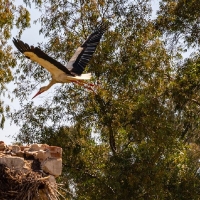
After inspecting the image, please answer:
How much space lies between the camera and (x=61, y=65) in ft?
33.1

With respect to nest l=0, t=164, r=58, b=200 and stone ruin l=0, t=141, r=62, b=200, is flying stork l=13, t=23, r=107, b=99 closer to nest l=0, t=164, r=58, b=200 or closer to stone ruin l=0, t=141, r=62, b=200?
stone ruin l=0, t=141, r=62, b=200

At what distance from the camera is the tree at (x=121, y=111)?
45.6 feet

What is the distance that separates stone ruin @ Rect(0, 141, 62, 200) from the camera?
7.12m

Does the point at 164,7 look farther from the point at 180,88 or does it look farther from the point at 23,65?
the point at 23,65

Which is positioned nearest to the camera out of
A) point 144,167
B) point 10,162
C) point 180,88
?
point 10,162

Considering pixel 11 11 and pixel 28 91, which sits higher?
pixel 11 11

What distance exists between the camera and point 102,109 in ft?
47.0

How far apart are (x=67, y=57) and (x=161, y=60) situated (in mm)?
1713

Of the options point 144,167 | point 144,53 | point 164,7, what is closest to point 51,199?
point 144,167

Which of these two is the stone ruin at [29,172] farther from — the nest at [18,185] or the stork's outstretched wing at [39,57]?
the stork's outstretched wing at [39,57]

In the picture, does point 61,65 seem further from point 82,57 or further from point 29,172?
point 29,172

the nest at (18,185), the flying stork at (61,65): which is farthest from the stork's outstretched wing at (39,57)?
the nest at (18,185)

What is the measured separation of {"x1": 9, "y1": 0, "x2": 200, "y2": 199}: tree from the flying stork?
211 centimetres

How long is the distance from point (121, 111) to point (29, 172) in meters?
6.98
